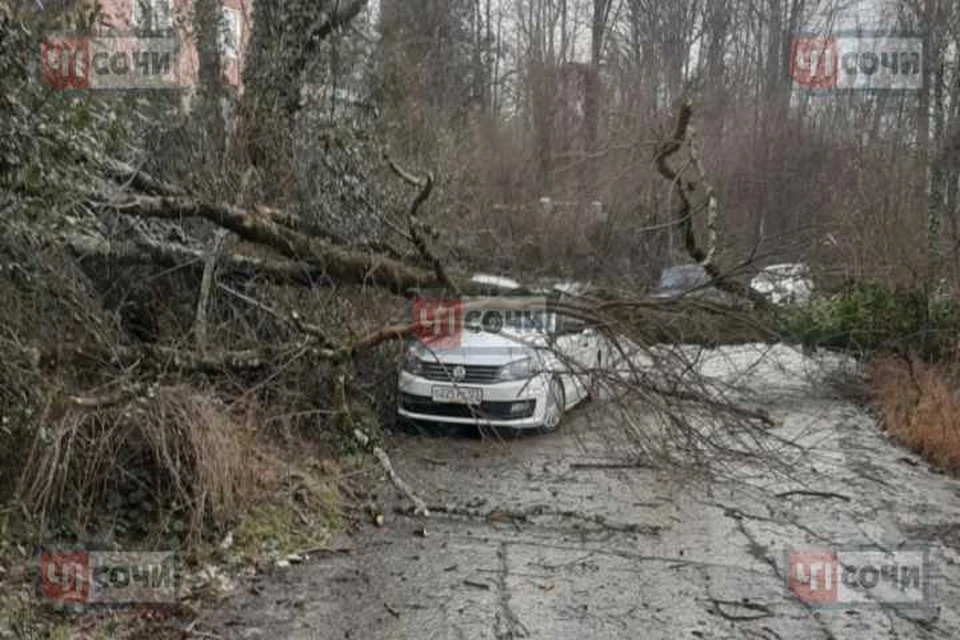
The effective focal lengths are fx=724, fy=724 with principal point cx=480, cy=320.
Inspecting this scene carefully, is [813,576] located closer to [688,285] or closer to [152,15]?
[688,285]

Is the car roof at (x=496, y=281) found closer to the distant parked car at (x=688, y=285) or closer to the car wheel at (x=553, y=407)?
the car wheel at (x=553, y=407)

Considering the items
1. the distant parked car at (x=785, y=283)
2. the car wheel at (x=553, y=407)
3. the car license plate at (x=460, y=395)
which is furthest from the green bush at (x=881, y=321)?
the car license plate at (x=460, y=395)

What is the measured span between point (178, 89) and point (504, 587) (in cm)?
593

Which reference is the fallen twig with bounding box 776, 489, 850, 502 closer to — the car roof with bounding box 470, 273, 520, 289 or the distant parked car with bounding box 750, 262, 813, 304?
the distant parked car with bounding box 750, 262, 813, 304

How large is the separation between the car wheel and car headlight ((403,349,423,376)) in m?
1.32

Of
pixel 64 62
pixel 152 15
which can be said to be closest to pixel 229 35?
pixel 152 15

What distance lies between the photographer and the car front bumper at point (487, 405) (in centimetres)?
715

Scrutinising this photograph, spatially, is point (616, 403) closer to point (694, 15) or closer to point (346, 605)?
point (346, 605)

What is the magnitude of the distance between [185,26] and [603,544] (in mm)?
7006

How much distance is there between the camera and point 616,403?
18.6 ft

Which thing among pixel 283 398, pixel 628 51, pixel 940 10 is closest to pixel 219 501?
pixel 283 398

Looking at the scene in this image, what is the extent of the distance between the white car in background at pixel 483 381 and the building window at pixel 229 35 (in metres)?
4.30

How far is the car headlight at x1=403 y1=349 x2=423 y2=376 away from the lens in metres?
7.30

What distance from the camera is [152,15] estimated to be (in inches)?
305
